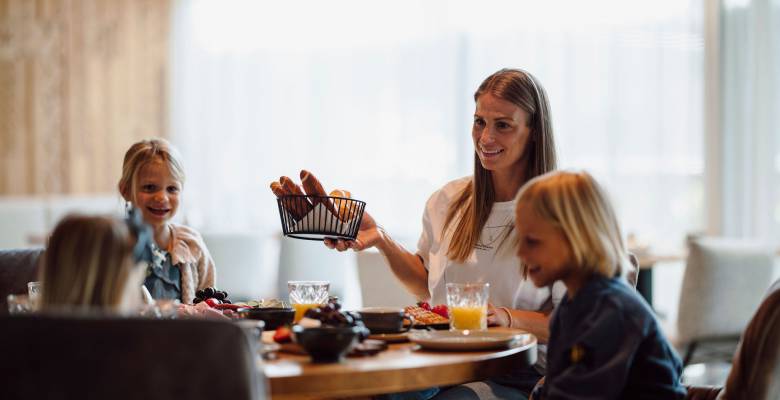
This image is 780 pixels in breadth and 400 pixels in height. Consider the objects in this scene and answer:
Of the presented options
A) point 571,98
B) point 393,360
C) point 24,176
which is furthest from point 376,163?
point 393,360

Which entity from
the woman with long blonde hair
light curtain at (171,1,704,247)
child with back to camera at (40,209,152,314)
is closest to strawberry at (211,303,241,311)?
the woman with long blonde hair

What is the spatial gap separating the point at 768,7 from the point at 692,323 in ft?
6.08

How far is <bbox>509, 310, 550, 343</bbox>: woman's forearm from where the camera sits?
220 centimetres

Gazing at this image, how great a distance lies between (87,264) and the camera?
140 cm

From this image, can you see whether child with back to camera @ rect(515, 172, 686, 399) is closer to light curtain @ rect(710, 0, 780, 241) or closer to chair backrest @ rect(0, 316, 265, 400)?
chair backrest @ rect(0, 316, 265, 400)

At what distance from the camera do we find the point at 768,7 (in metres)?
4.82

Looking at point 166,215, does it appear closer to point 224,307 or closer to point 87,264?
point 224,307

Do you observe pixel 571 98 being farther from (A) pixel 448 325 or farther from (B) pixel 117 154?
(A) pixel 448 325

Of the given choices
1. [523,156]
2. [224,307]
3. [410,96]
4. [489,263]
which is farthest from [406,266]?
[410,96]

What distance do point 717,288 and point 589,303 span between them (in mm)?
2435

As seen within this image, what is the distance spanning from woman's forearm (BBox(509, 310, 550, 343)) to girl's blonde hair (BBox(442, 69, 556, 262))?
0.27 metres

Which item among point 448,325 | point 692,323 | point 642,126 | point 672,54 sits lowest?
point 692,323

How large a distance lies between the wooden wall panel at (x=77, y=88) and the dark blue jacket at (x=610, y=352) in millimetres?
4970

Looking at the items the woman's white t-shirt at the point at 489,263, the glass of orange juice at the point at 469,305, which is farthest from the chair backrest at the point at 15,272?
the glass of orange juice at the point at 469,305
